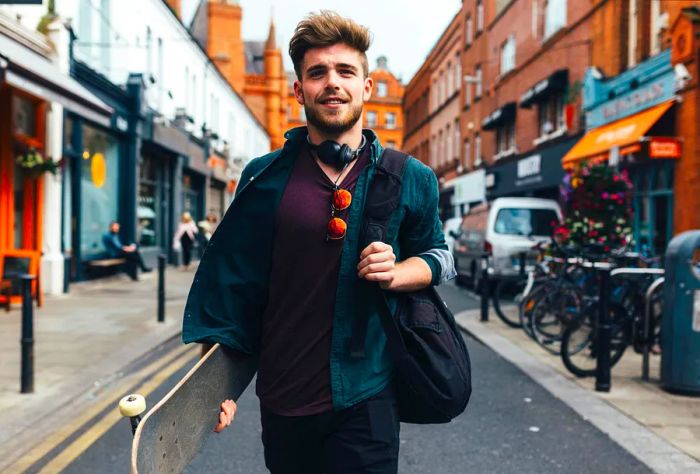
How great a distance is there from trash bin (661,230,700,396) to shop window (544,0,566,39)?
16.2 m

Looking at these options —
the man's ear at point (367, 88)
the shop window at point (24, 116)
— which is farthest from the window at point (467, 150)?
the man's ear at point (367, 88)

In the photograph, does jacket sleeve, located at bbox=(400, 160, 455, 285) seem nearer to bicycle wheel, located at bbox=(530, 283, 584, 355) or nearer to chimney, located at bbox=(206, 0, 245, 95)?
bicycle wheel, located at bbox=(530, 283, 584, 355)

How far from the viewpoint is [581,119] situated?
60.6ft

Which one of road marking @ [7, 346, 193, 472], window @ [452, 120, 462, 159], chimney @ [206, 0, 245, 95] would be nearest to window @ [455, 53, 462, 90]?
window @ [452, 120, 462, 159]

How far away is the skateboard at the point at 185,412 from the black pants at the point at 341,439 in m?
0.17

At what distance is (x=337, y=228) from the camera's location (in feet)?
6.66

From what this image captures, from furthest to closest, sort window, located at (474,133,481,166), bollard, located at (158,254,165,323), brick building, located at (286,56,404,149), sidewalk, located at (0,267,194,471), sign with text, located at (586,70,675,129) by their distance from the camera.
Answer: brick building, located at (286,56,404,149), window, located at (474,133,481,166), sign with text, located at (586,70,675,129), bollard, located at (158,254,165,323), sidewalk, located at (0,267,194,471)

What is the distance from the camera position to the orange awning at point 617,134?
13.1 meters

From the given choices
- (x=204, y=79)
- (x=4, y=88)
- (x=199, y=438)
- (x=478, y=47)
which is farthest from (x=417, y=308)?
(x=478, y=47)

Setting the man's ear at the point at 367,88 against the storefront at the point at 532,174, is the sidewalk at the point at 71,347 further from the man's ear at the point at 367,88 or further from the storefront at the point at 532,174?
the storefront at the point at 532,174

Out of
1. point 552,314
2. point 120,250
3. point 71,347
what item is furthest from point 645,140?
point 120,250

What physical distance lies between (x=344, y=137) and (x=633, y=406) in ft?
13.9

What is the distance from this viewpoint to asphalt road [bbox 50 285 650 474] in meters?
4.14

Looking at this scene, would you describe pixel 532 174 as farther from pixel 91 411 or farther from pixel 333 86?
pixel 333 86
